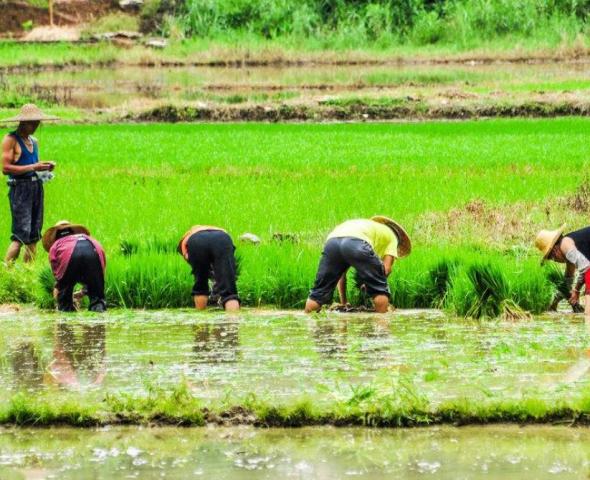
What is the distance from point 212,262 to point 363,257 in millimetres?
1113

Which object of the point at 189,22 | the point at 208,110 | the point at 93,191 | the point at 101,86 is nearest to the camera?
the point at 93,191

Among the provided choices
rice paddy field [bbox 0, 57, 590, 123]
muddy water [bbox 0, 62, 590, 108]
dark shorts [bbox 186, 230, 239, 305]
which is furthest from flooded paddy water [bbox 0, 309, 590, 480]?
muddy water [bbox 0, 62, 590, 108]

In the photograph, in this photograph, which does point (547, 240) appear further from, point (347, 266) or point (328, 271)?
point (328, 271)

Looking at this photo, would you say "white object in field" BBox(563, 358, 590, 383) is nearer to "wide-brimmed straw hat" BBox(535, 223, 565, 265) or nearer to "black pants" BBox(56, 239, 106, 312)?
"wide-brimmed straw hat" BBox(535, 223, 565, 265)

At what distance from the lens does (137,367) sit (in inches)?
263

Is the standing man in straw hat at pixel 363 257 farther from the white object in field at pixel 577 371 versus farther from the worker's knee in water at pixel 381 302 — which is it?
the white object in field at pixel 577 371

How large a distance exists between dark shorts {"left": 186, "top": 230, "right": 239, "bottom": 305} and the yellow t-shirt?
730 mm

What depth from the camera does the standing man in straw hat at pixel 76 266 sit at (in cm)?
840

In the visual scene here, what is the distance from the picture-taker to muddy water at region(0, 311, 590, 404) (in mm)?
6102

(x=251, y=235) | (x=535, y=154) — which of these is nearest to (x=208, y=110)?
(x=535, y=154)

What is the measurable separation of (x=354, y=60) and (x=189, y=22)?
6865 millimetres

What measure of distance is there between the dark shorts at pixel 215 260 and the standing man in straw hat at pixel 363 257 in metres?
0.57

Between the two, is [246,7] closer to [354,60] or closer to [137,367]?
[354,60]

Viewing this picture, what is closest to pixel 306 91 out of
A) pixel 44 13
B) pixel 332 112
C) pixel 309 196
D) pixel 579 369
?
pixel 332 112
